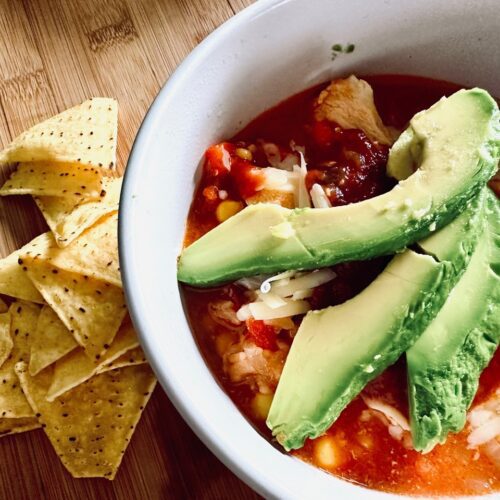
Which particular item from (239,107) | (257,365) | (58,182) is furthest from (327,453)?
(58,182)

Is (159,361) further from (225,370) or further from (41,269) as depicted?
(41,269)

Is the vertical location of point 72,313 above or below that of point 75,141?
below

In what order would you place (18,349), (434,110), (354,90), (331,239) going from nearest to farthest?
1. (331,239)
2. (434,110)
3. (354,90)
4. (18,349)

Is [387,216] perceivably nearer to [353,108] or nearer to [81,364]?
[353,108]

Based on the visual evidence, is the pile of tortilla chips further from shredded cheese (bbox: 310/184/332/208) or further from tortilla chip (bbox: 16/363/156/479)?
shredded cheese (bbox: 310/184/332/208)

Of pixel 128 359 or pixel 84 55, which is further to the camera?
pixel 84 55

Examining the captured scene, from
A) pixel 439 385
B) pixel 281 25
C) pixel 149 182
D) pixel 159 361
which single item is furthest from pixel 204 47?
pixel 439 385

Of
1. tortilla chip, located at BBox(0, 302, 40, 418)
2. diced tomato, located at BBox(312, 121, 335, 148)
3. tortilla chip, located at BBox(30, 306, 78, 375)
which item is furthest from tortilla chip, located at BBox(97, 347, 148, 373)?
diced tomato, located at BBox(312, 121, 335, 148)
